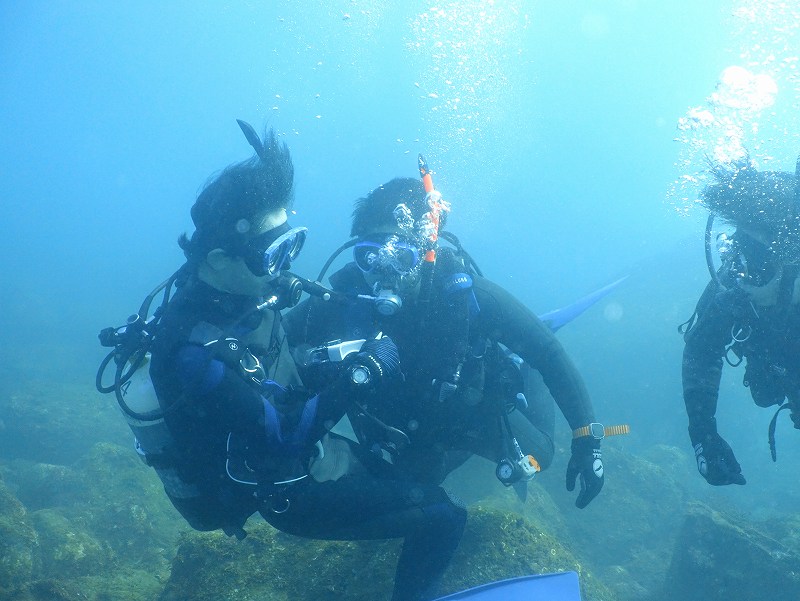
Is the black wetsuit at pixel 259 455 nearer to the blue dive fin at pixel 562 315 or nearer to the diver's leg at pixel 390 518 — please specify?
the diver's leg at pixel 390 518

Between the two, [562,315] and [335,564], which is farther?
[562,315]

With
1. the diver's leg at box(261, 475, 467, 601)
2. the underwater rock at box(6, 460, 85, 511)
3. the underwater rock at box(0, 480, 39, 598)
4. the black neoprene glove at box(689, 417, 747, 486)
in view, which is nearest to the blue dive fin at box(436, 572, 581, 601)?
the diver's leg at box(261, 475, 467, 601)

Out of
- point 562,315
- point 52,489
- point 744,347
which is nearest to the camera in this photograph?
point 744,347

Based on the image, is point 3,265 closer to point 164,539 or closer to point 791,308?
point 164,539

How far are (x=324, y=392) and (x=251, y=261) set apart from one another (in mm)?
920

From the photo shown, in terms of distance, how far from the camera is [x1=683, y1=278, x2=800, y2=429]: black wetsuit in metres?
3.45

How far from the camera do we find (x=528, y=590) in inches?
120

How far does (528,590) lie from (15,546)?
6.48 metres

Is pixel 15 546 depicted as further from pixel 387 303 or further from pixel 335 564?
pixel 387 303

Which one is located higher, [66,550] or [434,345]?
[434,345]

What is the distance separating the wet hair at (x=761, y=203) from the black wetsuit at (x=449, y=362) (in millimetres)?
1663

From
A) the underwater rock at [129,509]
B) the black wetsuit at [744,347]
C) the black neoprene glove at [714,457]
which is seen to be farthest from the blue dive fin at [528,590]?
the underwater rock at [129,509]

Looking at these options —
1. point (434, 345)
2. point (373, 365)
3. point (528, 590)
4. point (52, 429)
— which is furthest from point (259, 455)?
point (52, 429)

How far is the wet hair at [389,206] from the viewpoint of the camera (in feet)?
13.8
